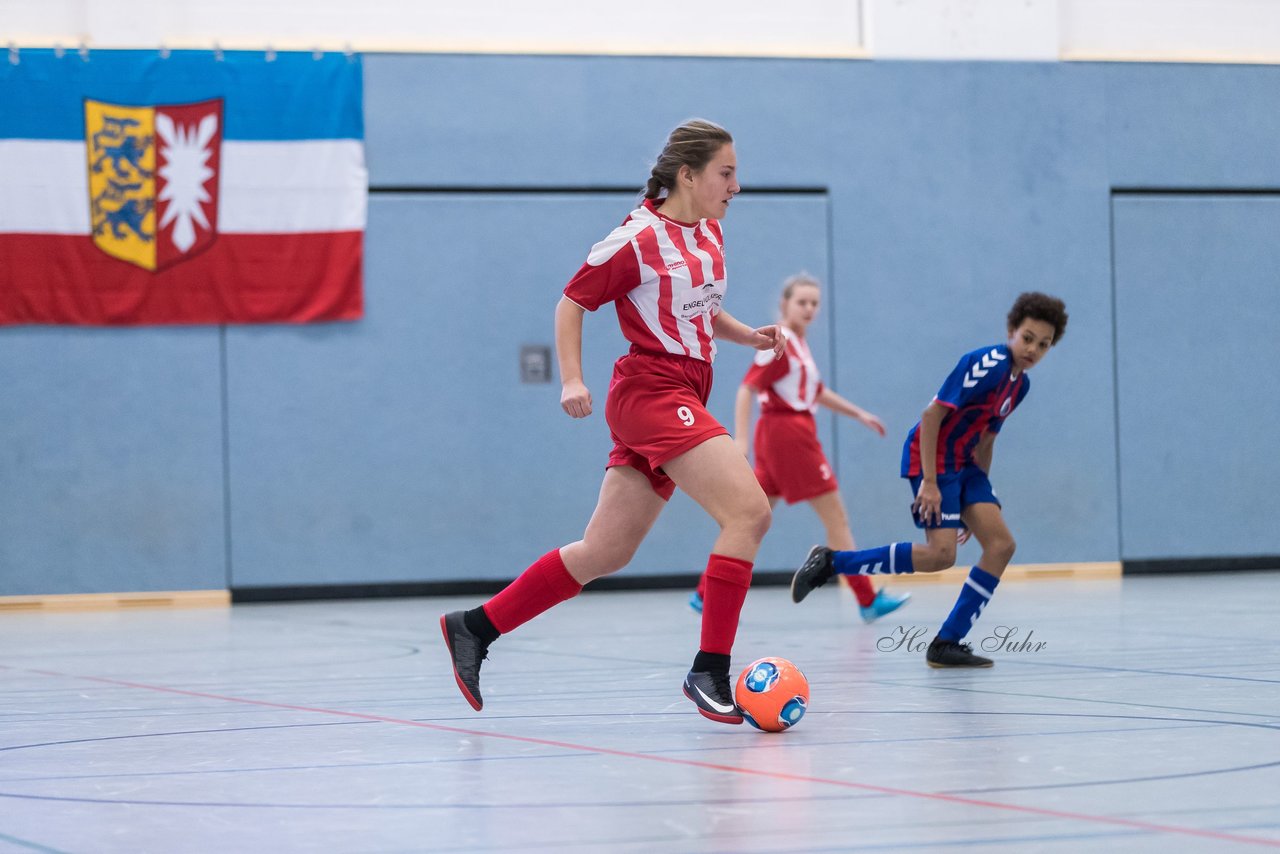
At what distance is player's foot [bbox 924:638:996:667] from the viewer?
5.30m

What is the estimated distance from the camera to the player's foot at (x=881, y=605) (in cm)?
723

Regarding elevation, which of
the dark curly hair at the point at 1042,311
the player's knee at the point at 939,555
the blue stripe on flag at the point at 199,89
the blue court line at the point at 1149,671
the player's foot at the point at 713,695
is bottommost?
the blue court line at the point at 1149,671

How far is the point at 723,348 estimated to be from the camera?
11.0 m

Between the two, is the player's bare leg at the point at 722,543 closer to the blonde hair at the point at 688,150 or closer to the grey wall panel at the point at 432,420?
the blonde hair at the point at 688,150

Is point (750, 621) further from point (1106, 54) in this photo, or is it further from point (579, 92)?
point (1106, 54)

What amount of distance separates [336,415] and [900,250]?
4.27 m

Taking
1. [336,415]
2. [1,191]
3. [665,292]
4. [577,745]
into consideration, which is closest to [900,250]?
[336,415]

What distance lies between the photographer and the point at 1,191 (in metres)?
10.4

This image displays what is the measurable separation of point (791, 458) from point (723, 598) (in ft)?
13.5

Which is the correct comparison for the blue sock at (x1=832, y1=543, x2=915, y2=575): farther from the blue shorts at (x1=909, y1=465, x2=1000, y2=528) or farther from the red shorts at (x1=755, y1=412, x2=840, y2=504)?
the red shorts at (x1=755, y1=412, x2=840, y2=504)

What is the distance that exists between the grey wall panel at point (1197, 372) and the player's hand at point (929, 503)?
6602 mm

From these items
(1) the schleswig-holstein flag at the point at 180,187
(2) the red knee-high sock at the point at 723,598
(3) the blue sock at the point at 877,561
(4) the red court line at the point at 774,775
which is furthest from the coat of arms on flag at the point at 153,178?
(2) the red knee-high sock at the point at 723,598

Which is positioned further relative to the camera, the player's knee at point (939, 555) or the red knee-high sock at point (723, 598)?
the player's knee at point (939, 555)

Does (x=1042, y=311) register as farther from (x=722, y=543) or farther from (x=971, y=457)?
(x=722, y=543)
